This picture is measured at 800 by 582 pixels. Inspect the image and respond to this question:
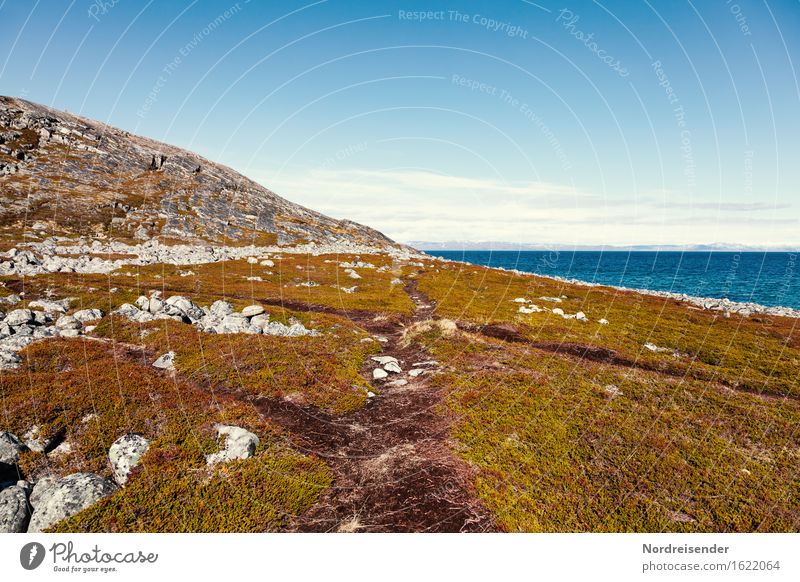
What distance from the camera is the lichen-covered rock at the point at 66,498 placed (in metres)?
11.3

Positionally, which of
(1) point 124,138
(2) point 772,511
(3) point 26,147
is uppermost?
(1) point 124,138

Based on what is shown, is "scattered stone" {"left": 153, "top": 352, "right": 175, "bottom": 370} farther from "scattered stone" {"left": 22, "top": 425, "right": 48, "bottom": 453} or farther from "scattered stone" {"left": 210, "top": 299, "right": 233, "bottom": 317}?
"scattered stone" {"left": 210, "top": 299, "right": 233, "bottom": 317}

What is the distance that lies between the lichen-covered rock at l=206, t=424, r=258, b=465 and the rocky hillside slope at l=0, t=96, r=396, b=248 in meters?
100

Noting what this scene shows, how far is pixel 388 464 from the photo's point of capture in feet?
50.3

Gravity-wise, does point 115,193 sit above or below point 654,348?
above

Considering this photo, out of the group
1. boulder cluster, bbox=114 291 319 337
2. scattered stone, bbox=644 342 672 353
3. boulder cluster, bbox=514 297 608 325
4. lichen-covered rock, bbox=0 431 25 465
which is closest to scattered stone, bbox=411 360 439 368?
boulder cluster, bbox=114 291 319 337

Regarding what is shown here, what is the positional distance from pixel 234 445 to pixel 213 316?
22600mm

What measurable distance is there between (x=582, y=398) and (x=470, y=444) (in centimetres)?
891

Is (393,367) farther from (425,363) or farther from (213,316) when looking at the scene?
(213,316)

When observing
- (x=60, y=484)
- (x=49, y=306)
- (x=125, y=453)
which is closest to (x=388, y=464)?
(x=125, y=453)

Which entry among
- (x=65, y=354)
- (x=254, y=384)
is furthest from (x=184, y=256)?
(x=254, y=384)

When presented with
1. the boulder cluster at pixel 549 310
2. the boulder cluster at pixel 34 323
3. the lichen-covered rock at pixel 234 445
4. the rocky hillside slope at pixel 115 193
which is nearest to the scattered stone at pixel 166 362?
the boulder cluster at pixel 34 323

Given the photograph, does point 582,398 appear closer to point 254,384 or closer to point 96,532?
point 254,384

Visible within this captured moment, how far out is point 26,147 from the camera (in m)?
127
